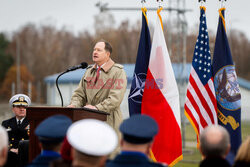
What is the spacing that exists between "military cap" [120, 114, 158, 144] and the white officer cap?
11.0 inches

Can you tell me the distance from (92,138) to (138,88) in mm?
4043

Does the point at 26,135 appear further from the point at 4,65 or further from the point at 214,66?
the point at 4,65

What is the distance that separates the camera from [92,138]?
9.21 ft

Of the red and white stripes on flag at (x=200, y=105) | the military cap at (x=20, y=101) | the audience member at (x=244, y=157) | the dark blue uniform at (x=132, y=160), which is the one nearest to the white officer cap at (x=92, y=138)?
the dark blue uniform at (x=132, y=160)

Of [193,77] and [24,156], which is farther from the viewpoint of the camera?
[193,77]

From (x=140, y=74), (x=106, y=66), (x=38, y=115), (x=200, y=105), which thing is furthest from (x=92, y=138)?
(x=140, y=74)

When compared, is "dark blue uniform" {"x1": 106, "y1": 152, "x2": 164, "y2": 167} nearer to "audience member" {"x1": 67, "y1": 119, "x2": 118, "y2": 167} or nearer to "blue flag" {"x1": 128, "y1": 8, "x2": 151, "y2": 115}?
"audience member" {"x1": 67, "y1": 119, "x2": 118, "y2": 167}

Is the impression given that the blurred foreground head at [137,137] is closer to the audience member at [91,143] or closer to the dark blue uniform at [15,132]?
the audience member at [91,143]

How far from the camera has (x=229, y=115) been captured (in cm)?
629

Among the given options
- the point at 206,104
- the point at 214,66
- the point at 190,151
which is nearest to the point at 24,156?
the point at 206,104

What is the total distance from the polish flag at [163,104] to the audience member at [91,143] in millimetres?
3596

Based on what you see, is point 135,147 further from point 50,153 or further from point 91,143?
point 50,153

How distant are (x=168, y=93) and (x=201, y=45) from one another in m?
1.00

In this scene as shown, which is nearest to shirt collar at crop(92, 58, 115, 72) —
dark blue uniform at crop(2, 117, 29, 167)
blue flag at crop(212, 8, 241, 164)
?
dark blue uniform at crop(2, 117, 29, 167)
